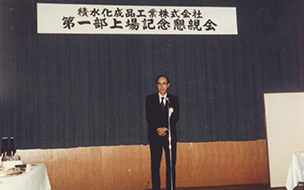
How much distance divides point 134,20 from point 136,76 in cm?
94

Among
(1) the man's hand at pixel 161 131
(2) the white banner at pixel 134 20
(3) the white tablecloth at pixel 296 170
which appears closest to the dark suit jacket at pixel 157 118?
(1) the man's hand at pixel 161 131

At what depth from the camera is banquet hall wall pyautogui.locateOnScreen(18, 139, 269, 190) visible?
14.1 feet

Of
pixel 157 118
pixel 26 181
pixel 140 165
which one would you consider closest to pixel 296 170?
pixel 157 118

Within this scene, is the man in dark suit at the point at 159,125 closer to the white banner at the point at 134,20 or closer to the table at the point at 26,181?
the table at the point at 26,181

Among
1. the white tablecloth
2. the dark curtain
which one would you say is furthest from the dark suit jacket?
the white tablecloth

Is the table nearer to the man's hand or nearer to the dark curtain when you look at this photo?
the man's hand

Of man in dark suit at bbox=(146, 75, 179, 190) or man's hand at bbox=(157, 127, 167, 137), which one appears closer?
man's hand at bbox=(157, 127, 167, 137)

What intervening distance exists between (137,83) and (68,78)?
3.62 ft

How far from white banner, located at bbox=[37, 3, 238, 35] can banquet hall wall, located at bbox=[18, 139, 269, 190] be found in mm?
1900

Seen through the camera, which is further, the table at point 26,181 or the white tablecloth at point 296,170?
the white tablecloth at point 296,170

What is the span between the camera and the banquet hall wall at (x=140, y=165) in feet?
14.1

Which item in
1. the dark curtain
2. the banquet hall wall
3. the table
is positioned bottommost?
the banquet hall wall

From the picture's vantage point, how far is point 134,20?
181 inches

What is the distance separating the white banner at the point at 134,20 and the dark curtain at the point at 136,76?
101 mm
